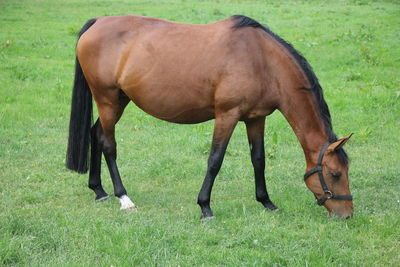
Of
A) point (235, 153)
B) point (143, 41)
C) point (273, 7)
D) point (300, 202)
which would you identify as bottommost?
point (273, 7)

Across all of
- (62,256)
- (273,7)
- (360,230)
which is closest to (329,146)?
(360,230)

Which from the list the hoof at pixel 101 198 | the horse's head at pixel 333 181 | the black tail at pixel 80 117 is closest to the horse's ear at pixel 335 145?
the horse's head at pixel 333 181

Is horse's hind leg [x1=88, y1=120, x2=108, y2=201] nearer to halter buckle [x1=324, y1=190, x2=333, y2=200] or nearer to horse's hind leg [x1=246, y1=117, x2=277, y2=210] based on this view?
horse's hind leg [x1=246, y1=117, x2=277, y2=210]

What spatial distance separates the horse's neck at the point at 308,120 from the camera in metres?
5.47

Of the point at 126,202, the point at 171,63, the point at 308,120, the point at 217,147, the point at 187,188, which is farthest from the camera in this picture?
the point at 187,188

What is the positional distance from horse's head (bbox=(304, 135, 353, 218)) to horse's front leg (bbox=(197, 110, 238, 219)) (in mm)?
915

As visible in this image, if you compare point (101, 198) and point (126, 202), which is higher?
point (126, 202)

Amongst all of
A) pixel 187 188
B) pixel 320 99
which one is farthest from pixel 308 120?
pixel 187 188

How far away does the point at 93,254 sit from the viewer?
15.2 ft

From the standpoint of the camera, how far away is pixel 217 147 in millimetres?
5660

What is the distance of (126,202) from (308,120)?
2175mm

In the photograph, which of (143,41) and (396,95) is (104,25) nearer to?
(143,41)

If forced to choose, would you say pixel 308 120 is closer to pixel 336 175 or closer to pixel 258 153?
pixel 336 175

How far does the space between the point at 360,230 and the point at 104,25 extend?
11.4 feet
